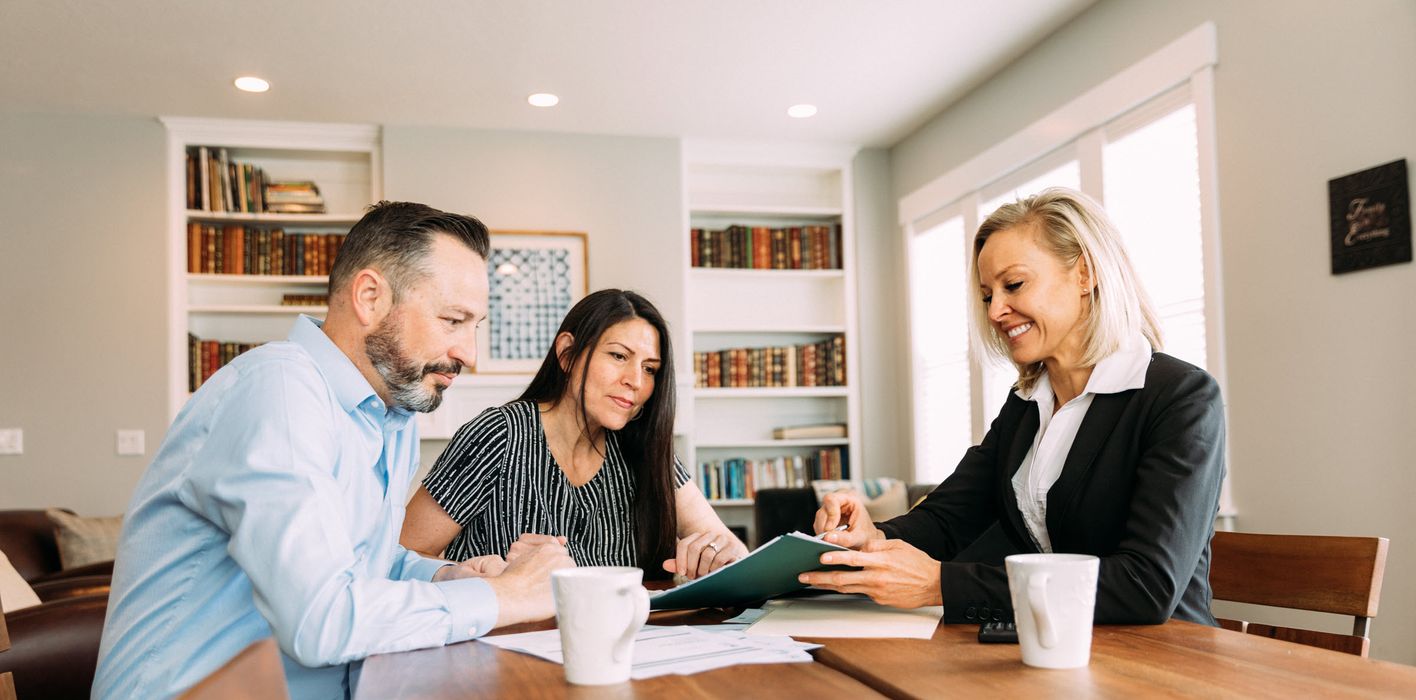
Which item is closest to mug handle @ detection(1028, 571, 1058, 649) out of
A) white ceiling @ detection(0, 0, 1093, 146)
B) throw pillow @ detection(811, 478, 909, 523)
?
white ceiling @ detection(0, 0, 1093, 146)

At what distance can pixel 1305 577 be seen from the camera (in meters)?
1.49

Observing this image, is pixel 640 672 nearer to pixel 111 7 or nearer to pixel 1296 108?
pixel 1296 108

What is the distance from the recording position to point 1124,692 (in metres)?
0.86

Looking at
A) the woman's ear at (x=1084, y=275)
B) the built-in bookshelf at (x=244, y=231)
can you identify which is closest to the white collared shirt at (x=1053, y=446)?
the woman's ear at (x=1084, y=275)

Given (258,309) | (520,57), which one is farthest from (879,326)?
(258,309)

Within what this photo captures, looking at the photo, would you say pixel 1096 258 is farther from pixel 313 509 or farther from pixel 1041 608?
pixel 313 509

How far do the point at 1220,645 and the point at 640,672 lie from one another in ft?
1.92

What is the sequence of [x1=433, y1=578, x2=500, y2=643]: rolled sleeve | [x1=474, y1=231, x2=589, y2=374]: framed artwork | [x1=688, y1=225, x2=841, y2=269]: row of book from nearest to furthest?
[x1=433, y1=578, x2=500, y2=643]: rolled sleeve
[x1=474, y1=231, x2=589, y2=374]: framed artwork
[x1=688, y1=225, x2=841, y2=269]: row of book

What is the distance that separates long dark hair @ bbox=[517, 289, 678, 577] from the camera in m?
2.12

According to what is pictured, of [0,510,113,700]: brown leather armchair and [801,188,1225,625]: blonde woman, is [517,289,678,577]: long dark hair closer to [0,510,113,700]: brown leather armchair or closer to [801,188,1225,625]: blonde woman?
[801,188,1225,625]: blonde woman

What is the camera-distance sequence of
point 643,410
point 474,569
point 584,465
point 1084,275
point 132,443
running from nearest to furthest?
point 474,569
point 1084,275
point 584,465
point 643,410
point 132,443

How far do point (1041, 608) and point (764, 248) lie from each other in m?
5.02

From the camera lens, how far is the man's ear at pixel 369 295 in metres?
1.44

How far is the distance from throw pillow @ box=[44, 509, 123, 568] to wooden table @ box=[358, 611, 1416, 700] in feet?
11.2
